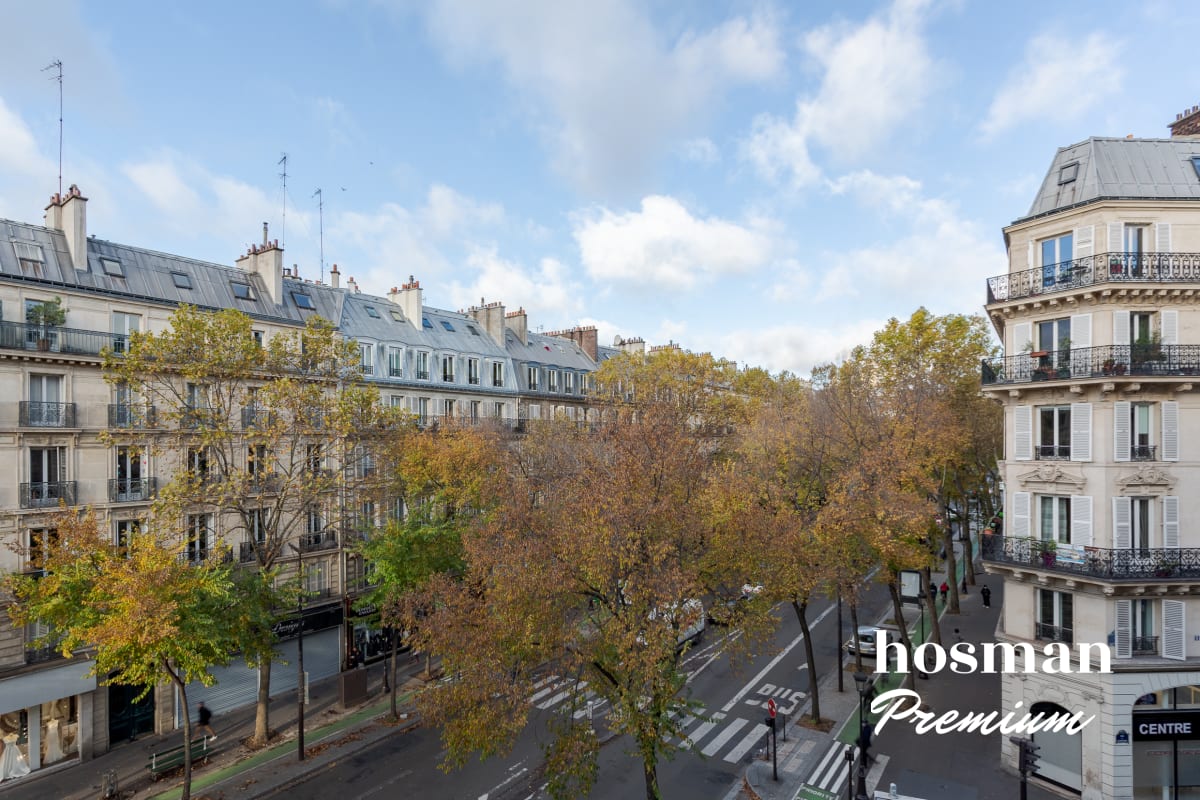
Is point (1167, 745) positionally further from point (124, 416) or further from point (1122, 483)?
point (124, 416)

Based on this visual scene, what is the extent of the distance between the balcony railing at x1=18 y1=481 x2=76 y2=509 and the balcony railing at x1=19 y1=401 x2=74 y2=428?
80.6 inches

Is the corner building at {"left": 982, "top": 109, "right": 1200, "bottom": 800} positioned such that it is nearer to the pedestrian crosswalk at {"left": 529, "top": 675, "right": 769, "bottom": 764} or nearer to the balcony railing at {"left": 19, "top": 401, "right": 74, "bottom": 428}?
the pedestrian crosswalk at {"left": 529, "top": 675, "right": 769, "bottom": 764}

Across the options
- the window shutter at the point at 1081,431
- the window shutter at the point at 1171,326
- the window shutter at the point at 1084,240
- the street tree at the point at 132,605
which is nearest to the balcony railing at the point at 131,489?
the street tree at the point at 132,605

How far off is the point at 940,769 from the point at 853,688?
667cm

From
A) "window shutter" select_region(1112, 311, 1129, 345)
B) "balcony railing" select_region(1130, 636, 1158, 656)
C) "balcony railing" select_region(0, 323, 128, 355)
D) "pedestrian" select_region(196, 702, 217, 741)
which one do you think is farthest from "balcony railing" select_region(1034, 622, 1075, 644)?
"balcony railing" select_region(0, 323, 128, 355)

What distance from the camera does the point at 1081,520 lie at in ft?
63.3

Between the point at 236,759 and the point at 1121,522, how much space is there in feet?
97.2

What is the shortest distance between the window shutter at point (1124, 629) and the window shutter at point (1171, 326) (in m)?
7.80

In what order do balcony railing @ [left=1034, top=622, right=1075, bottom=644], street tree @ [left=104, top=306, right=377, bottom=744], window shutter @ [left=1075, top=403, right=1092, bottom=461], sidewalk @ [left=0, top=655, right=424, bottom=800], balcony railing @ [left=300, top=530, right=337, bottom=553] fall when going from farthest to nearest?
balcony railing @ [left=300, top=530, right=337, bottom=553], street tree @ [left=104, top=306, right=377, bottom=744], sidewalk @ [left=0, top=655, right=424, bottom=800], balcony railing @ [left=1034, top=622, right=1075, bottom=644], window shutter @ [left=1075, top=403, right=1092, bottom=461]

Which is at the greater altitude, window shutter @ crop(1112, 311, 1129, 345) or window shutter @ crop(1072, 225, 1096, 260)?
Answer: window shutter @ crop(1072, 225, 1096, 260)

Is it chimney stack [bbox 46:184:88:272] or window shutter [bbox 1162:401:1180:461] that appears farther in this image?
chimney stack [bbox 46:184:88:272]

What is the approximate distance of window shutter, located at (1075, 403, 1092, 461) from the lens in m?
19.2

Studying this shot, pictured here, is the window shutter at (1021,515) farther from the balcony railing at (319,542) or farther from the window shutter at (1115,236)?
the balcony railing at (319,542)

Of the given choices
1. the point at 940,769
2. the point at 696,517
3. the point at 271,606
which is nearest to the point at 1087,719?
the point at 940,769
